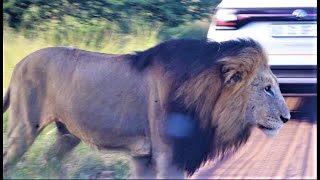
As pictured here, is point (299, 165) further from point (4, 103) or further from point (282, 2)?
point (4, 103)

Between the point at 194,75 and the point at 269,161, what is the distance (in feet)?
3.05

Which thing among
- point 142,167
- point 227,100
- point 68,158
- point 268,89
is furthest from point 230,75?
point 68,158

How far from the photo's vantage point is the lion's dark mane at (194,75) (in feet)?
15.6

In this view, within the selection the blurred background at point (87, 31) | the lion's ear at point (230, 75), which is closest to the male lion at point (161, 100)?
the lion's ear at point (230, 75)

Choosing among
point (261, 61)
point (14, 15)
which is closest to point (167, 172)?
point (261, 61)

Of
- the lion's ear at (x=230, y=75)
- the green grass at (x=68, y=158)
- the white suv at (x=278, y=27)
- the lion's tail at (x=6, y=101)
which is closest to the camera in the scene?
the lion's ear at (x=230, y=75)

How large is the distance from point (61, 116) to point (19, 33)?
120cm

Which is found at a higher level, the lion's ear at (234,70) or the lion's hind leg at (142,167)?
the lion's ear at (234,70)

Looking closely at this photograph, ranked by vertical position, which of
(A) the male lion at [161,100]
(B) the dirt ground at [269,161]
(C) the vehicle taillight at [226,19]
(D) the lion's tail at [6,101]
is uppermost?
(C) the vehicle taillight at [226,19]

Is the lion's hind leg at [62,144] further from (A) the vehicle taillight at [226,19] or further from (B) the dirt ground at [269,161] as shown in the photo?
(A) the vehicle taillight at [226,19]

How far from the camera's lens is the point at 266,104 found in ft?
15.6

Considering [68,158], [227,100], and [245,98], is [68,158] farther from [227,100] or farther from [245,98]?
[245,98]

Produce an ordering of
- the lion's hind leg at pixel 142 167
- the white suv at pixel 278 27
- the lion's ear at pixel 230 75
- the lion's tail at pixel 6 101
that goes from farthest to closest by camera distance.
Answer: the white suv at pixel 278 27 → the lion's tail at pixel 6 101 → the lion's hind leg at pixel 142 167 → the lion's ear at pixel 230 75

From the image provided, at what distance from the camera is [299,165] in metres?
5.27
